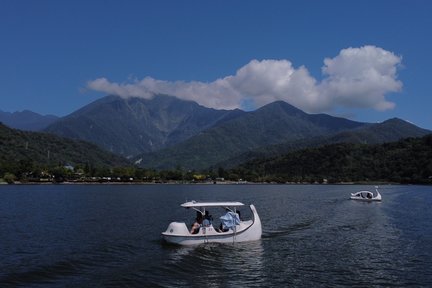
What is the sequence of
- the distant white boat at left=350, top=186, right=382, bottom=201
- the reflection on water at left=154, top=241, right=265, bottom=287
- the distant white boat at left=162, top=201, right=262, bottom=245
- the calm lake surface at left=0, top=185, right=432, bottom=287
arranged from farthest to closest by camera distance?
1. the distant white boat at left=350, top=186, right=382, bottom=201
2. the distant white boat at left=162, top=201, right=262, bottom=245
3. the calm lake surface at left=0, top=185, right=432, bottom=287
4. the reflection on water at left=154, top=241, right=265, bottom=287

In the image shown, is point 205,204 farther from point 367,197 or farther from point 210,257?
point 367,197

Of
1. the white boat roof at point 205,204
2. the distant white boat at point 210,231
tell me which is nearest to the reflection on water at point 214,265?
the distant white boat at point 210,231

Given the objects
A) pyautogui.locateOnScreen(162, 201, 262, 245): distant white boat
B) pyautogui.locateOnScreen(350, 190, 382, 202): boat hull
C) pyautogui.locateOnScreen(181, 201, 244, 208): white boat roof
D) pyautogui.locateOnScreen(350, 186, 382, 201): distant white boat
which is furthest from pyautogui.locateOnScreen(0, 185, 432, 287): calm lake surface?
pyautogui.locateOnScreen(350, 186, 382, 201): distant white boat

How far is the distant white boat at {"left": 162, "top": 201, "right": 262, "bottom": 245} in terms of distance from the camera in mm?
42875

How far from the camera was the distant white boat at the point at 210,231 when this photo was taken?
1688 inches

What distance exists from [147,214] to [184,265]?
4031 cm

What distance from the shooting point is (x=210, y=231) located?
4397 cm

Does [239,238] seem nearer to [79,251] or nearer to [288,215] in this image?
[79,251]

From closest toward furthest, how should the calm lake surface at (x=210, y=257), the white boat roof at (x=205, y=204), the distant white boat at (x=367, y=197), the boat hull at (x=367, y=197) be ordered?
the calm lake surface at (x=210, y=257) → the white boat roof at (x=205, y=204) → the boat hull at (x=367, y=197) → the distant white boat at (x=367, y=197)

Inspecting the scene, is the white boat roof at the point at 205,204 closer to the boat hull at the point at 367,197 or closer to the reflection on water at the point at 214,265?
the reflection on water at the point at 214,265

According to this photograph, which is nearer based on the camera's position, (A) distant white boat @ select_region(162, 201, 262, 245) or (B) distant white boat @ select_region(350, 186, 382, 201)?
(A) distant white boat @ select_region(162, 201, 262, 245)

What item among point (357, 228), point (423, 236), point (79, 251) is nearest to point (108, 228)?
point (79, 251)

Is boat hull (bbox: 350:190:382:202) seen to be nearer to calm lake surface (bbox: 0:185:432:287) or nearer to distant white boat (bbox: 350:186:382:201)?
distant white boat (bbox: 350:186:382:201)

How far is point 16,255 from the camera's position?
37.8m
